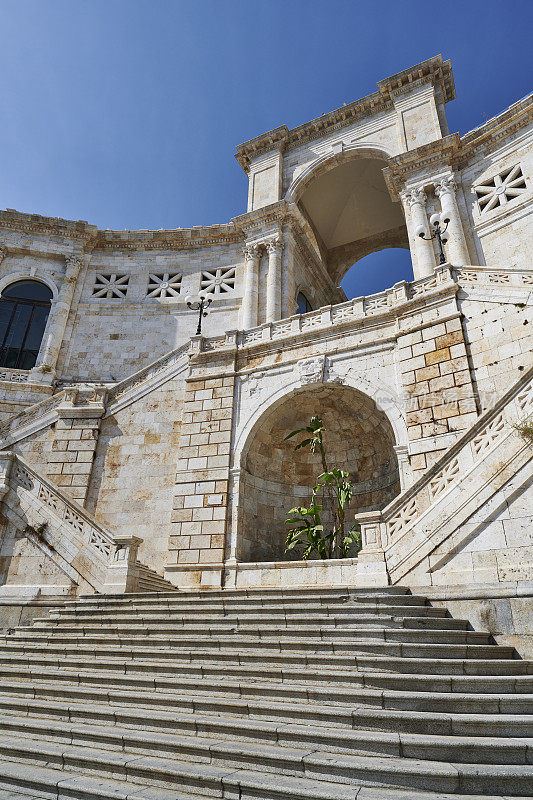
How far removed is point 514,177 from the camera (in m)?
18.5

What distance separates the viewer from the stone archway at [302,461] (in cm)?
1412

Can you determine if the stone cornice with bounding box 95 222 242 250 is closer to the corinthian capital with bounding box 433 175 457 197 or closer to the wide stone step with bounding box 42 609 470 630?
the corinthian capital with bounding box 433 175 457 197

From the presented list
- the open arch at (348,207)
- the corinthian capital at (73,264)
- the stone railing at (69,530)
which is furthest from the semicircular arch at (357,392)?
the corinthian capital at (73,264)

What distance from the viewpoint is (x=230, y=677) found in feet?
20.9

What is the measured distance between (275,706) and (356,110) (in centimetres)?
2561

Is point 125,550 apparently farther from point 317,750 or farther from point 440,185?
point 440,185

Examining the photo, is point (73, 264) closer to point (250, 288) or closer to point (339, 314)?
point (250, 288)

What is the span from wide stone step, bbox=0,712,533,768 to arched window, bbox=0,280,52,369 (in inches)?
806

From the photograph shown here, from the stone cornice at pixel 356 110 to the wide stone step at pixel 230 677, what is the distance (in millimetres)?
24213

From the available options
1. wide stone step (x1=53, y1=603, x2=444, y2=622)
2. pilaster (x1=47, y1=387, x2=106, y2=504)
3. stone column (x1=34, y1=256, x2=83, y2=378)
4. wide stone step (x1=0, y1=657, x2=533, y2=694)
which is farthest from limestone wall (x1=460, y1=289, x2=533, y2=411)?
stone column (x1=34, y1=256, x2=83, y2=378)

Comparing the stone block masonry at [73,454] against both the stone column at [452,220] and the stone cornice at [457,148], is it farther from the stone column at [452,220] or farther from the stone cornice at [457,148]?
the stone cornice at [457,148]

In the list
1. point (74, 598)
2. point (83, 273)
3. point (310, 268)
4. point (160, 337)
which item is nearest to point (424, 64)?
point (310, 268)

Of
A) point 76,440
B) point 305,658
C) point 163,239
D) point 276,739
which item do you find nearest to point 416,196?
point 163,239

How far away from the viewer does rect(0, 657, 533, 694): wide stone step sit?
207 inches
